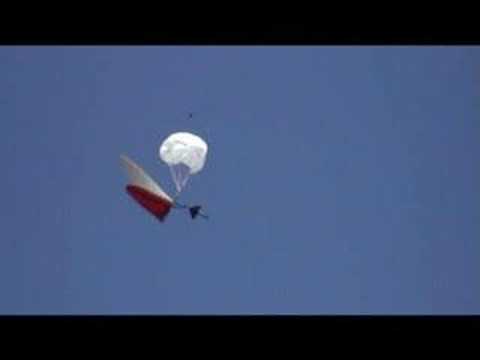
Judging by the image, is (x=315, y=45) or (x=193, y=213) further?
(x=193, y=213)

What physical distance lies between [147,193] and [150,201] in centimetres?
33

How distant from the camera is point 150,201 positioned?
1241 inches

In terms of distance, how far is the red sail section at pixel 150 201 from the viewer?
1234 inches

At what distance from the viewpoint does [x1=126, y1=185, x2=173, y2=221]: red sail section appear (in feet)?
103

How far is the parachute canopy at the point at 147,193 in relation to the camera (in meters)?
31.3

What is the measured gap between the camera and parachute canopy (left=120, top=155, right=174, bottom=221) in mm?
31278

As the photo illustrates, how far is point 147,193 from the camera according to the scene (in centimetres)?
3162

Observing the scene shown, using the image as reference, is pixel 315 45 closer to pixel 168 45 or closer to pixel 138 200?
pixel 168 45
